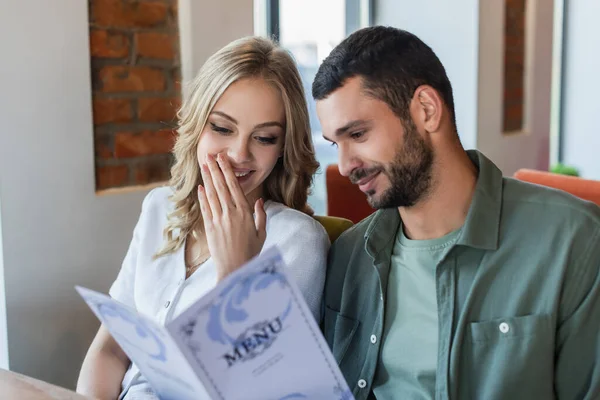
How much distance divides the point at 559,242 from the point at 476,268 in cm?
14

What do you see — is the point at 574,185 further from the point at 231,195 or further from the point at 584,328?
the point at 231,195

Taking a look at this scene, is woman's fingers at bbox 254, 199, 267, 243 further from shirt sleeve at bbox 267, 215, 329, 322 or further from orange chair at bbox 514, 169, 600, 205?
orange chair at bbox 514, 169, 600, 205

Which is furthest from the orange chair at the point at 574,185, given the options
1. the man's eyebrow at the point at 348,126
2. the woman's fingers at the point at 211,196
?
the woman's fingers at the point at 211,196

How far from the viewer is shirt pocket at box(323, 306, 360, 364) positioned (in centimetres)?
134

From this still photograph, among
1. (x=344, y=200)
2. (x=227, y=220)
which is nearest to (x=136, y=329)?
(x=227, y=220)

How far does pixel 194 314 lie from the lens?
817 millimetres

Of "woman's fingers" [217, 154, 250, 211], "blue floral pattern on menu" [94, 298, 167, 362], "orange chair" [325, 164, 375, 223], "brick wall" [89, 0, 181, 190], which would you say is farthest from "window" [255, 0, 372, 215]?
"blue floral pattern on menu" [94, 298, 167, 362]

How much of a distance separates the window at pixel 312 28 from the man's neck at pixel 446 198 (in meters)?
1.27

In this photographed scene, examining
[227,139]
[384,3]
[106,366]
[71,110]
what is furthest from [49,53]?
[384,3]

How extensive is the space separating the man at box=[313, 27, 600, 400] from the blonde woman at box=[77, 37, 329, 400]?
195mm

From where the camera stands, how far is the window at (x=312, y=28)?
268 cm

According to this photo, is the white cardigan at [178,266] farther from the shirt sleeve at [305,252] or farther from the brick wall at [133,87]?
the brick wall at [133,87]

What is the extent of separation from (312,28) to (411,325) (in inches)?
75.0

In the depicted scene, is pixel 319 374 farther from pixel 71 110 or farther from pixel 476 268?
pixel 71 110
